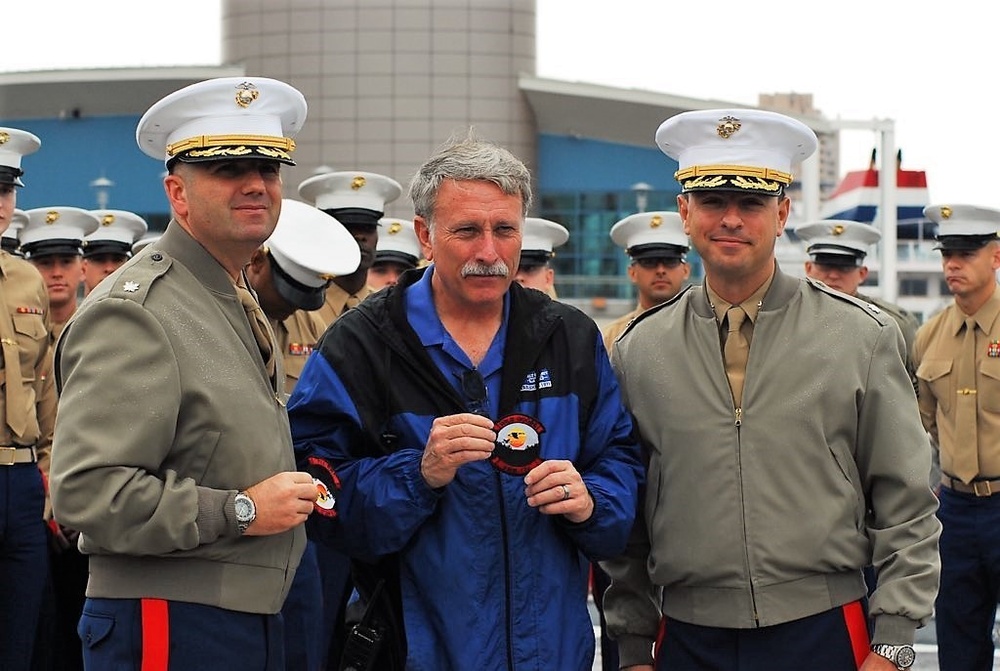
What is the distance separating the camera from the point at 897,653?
3.42 meters

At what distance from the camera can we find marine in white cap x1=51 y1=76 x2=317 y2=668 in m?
3.04

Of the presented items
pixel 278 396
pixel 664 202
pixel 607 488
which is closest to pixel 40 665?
pixel 278 396

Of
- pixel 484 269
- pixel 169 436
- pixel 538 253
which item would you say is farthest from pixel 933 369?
pixel 169 436

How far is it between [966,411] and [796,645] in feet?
11.4

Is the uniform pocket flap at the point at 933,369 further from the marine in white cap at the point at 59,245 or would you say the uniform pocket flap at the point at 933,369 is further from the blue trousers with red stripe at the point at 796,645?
the marine in white cap at the point at 59,245

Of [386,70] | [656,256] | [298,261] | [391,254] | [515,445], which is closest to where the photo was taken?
[515,445]

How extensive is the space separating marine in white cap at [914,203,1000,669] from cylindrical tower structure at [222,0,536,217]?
73.6ft

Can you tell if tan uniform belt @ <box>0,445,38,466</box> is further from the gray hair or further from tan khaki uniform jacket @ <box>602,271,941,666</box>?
tan khaki uniform jacket @ <box>602,271,941,666</box>

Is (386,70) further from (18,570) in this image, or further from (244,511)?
(244,511)

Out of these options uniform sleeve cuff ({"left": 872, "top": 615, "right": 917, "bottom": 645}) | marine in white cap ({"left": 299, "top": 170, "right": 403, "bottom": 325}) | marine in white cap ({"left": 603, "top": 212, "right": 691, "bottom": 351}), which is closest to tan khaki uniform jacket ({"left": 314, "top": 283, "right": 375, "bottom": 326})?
marine in white cap ({"left": 299, "top": 170, "right": 403, "bottom": 325})

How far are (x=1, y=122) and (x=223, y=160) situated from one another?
2716 centimetres

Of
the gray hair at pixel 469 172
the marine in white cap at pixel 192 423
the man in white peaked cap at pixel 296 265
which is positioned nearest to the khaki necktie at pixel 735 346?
the gray hair at pixel 469 172

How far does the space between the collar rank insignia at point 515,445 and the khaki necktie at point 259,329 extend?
652 millimetres

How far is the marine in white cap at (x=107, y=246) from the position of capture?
8008 mm
